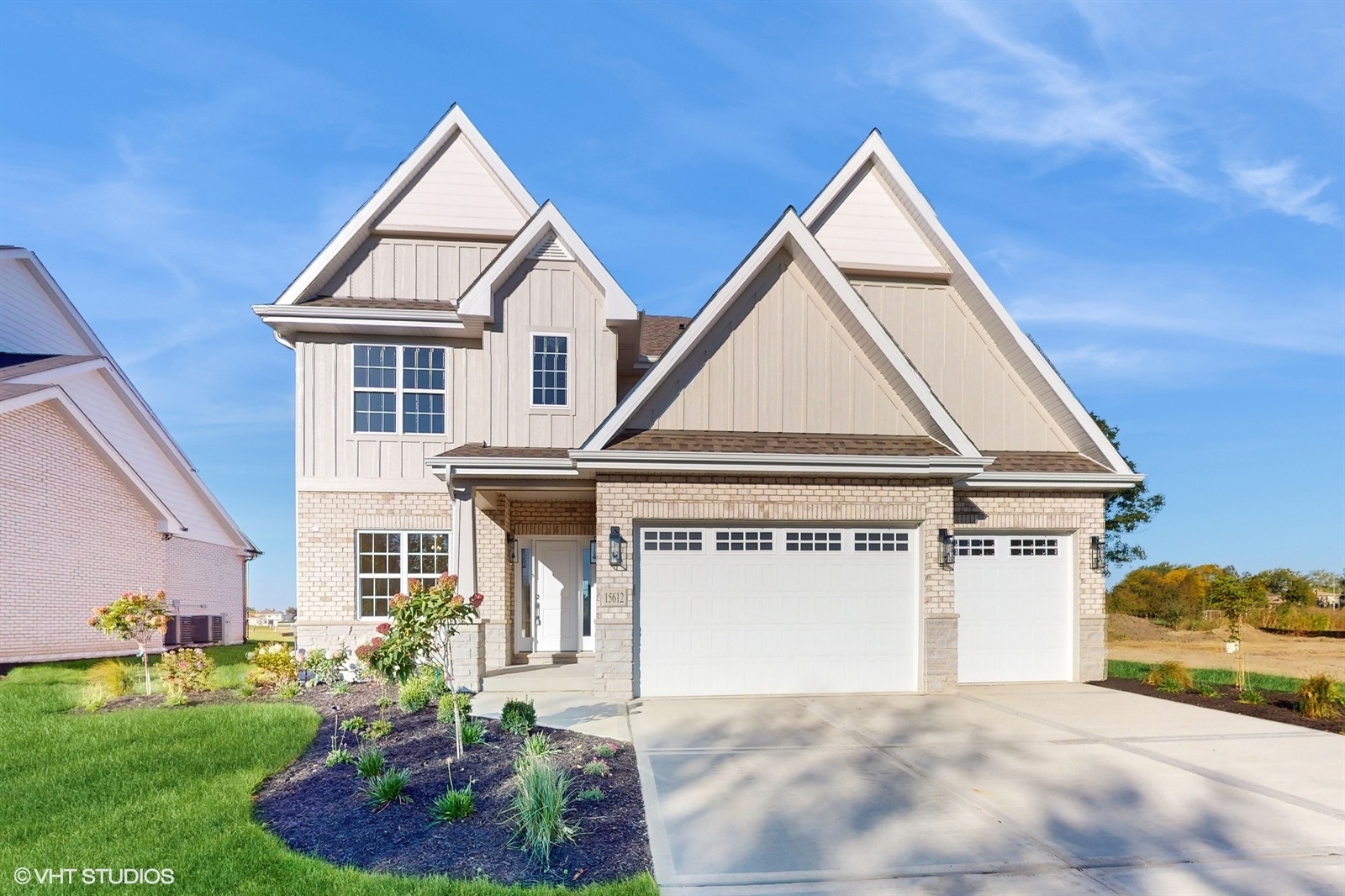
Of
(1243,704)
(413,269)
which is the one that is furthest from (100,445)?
(1243,704)

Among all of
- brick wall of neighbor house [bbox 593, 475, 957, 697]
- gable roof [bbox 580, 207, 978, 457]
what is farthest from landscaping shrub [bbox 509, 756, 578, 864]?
gable roof [bbox 580, 207, 978, 457]

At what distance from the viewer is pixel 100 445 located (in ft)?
61.7

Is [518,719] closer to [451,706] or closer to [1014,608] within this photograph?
[451,706]

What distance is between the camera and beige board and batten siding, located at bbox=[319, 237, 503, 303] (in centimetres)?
→ 1522

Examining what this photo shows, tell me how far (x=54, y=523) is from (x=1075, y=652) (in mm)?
20731

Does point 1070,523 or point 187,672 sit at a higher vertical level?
point 1070,523

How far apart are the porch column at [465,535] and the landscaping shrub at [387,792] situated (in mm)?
6176

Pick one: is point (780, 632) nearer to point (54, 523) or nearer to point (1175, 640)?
point (54, 523)

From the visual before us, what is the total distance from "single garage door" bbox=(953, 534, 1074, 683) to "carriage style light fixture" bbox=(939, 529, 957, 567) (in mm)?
1043

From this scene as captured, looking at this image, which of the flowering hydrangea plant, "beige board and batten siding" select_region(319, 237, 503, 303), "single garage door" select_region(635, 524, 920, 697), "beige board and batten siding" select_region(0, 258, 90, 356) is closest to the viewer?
"single garage door" select_region(635, 524, 920, 697)

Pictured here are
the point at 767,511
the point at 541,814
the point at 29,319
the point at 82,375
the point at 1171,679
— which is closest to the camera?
the point at 541,814

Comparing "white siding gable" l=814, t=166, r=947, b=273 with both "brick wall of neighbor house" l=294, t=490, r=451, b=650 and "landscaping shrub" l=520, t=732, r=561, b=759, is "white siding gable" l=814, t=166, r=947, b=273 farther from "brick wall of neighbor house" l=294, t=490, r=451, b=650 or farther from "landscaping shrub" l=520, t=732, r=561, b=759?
"landscaping shrub" l=520, t=732, r=561, b=759

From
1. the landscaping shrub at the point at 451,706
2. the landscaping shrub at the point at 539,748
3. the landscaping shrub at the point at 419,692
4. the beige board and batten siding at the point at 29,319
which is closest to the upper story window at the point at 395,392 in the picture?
the landscaping shrub at the point at 419,692

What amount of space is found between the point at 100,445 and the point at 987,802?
66.0ft
